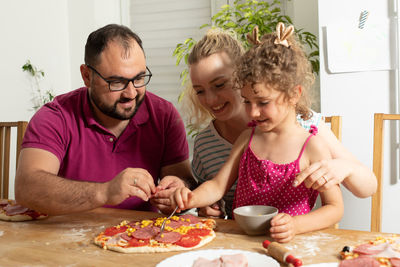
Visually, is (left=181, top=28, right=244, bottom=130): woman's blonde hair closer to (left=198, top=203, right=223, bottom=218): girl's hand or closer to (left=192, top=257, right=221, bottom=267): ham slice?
(left=198, top=203, right=223, bottom=218): girl's hand

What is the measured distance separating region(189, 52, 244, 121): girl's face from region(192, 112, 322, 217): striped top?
0.18m

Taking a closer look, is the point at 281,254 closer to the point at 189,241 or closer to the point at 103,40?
the point at 189,241

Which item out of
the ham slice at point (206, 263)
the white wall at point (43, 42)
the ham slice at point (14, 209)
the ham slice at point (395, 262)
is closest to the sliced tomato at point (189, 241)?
the ham slice at point (206, 263)

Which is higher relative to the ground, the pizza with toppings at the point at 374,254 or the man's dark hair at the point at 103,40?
the man's dark hair at the point at 103,40

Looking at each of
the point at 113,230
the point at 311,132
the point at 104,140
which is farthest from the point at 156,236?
the point at 104,140

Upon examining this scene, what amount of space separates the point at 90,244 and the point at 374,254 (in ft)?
2.65

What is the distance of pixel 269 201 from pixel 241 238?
0.26 metres

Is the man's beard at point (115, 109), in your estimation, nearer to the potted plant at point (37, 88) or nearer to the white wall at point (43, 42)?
the white wall at point (43, 42)

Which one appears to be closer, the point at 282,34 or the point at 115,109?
the point at 282,34

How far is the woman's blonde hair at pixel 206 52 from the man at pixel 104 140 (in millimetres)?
119

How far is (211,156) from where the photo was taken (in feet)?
6.31

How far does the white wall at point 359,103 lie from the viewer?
2652mm

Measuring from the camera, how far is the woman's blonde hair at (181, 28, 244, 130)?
1.76 metres

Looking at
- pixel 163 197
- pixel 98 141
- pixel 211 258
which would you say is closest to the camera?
pixel 211 258
